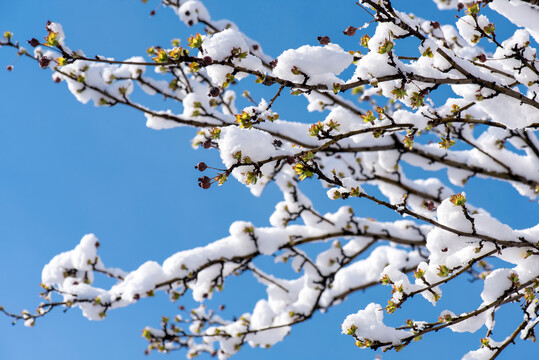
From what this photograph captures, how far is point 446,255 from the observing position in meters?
2.20

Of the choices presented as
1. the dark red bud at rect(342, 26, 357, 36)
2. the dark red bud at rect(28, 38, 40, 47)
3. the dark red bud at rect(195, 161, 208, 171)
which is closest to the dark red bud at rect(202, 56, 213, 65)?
the dark red bud at rect(195, 161, 208, 171)

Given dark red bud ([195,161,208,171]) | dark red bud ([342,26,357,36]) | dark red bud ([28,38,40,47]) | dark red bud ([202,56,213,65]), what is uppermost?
dark red bud ([28,38,40,47])

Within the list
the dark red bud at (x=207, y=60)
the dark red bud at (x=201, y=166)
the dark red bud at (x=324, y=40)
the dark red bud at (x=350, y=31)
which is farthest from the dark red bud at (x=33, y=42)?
the dark red bud at (x=350, y=31)

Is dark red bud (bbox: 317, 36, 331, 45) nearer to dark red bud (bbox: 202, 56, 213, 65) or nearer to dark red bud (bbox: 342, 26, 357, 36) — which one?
dark red bud (bbox: 342, 26, 357, 36)

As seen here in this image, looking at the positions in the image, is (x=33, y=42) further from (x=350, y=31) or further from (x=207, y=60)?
(x=350, y=31)

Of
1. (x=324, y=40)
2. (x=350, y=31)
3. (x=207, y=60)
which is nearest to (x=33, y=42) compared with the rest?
(x=207, y=60)

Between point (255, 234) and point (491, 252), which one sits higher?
point (255, 234)

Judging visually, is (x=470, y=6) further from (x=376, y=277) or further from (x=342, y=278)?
(x=342, y=278)

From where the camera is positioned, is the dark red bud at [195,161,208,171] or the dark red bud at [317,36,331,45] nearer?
the dark red bud at [195,161,208,171]

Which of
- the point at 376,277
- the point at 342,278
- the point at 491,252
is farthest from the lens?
the point at 342,278

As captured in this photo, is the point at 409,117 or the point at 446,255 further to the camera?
the point at 409,117

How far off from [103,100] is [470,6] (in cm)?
319

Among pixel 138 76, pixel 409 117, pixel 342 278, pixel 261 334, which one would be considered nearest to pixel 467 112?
pixel 409 117

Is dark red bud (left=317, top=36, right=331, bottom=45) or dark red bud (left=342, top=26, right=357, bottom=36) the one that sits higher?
dark red bud (left=342, top=26, right=357, bottom=36)
